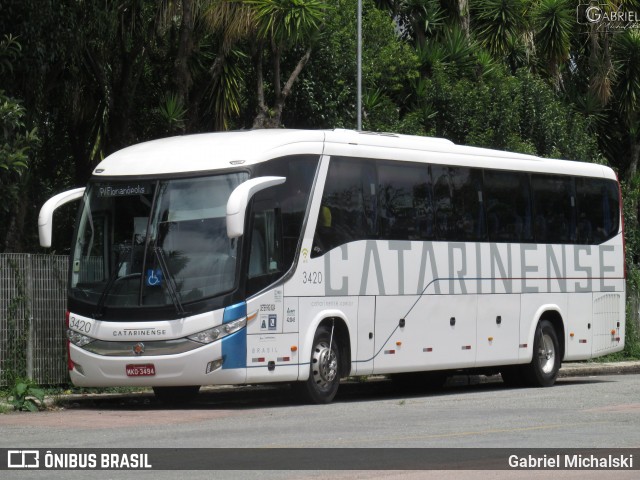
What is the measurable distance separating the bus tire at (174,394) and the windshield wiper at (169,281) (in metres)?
2.24

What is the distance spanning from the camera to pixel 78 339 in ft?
57.7

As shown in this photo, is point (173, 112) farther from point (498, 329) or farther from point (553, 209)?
point (498, 329)

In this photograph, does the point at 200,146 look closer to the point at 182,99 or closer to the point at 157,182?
the point at 157,182

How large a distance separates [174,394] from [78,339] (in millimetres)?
2060

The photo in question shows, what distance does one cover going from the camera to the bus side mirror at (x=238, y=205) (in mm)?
16281

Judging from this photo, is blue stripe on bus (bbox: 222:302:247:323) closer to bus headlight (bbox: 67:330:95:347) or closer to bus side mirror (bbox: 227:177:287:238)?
bus side mirror (bbox: 227:177:287:238)

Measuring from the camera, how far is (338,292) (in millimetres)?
18688

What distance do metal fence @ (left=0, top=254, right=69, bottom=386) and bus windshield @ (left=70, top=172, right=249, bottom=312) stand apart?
1.60 meters

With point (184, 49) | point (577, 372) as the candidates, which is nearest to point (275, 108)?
point (184, 49)

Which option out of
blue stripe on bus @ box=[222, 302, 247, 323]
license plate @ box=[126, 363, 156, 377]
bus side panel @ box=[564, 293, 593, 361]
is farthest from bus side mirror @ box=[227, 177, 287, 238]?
bus side panel @ box=[564, 293, 593, 361]

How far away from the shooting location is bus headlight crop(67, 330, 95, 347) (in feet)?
57.3

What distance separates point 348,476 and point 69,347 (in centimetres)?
824

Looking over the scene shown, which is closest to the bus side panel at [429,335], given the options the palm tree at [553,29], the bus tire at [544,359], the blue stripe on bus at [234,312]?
the bus tire at [544,359]

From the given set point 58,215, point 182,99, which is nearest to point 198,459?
point 182,99
